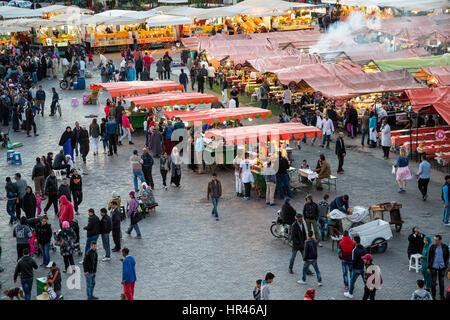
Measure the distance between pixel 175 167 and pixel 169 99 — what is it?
6008 mm

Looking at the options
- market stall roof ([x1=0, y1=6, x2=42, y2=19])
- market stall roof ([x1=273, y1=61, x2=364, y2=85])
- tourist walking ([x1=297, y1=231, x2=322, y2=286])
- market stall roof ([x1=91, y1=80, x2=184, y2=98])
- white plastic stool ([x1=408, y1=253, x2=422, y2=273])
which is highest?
market stall roof ([x1=0, y1=6, x2=42, y2=19])

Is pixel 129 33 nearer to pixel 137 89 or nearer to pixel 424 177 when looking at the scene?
pixel 137 89

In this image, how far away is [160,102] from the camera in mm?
25891

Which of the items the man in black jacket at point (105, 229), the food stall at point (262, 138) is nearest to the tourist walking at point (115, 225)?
the man in black jacket at point (105, 229)

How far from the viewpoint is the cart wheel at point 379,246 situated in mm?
15570

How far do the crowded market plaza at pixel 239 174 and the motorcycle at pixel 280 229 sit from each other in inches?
1.8

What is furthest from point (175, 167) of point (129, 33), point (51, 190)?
point (129, 33)

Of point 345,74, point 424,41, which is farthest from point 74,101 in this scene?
point 424,41

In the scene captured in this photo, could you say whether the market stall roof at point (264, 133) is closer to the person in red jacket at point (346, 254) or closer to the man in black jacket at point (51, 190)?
the man in black jacket at point (51, 190)

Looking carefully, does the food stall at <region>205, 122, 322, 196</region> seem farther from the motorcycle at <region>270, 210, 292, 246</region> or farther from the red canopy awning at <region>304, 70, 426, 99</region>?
the red canopy awning at <region>304, 70, 426, 99</region>

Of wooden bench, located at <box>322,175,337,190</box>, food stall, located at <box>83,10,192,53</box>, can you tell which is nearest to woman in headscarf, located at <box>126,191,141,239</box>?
wooden bench, located at <box>322,175,337,190</box>

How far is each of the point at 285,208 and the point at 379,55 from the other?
60.7 feet

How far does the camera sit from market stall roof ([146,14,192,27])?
4416 centimetres

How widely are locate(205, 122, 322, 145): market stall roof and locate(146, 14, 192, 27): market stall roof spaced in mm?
23756
